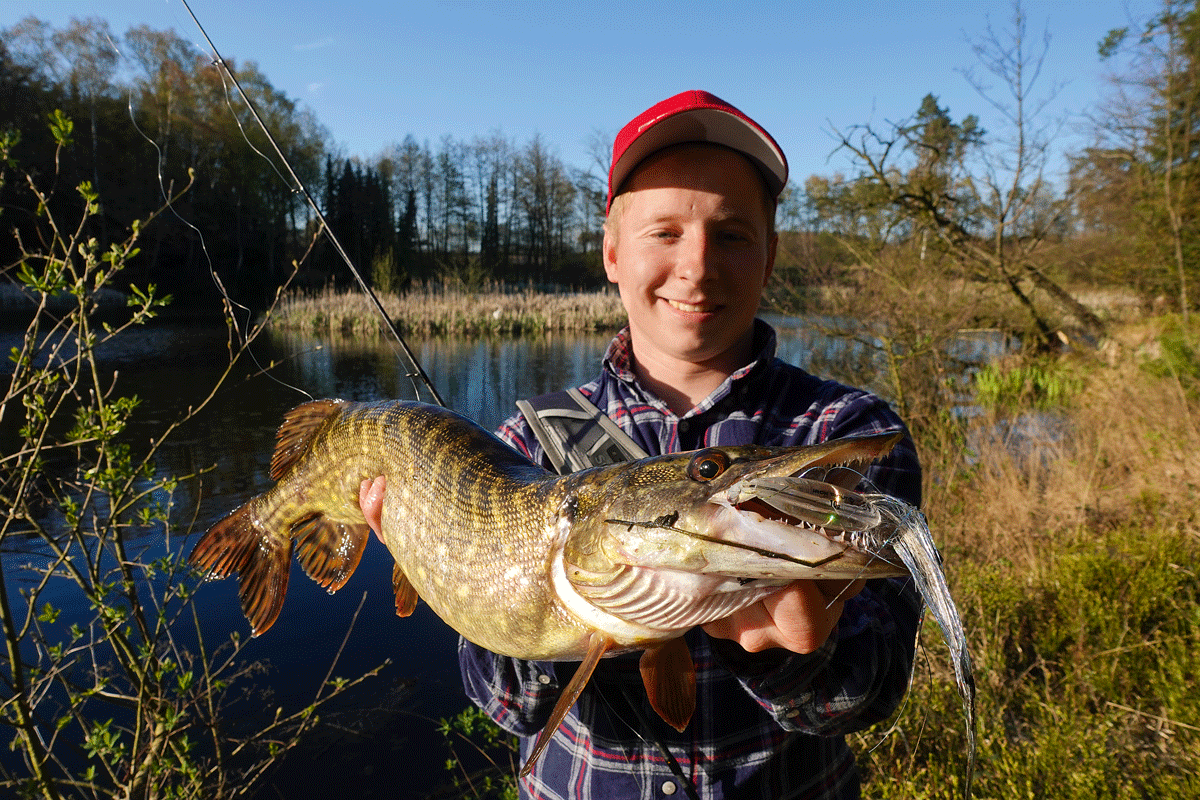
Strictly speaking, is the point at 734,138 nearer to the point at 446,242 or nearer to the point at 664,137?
the point at 664,137

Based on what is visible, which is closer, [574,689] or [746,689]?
[574,689]

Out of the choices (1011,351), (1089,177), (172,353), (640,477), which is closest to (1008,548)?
(640,477)

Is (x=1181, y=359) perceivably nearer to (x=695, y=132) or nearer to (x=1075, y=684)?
(x=1075, y=684)

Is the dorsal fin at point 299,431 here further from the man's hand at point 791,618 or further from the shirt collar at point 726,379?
the man's hand at point 791,618

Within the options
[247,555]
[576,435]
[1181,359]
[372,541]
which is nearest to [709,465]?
[576,435]

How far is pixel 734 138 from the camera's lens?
175 centimetres

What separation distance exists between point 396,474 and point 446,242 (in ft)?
156

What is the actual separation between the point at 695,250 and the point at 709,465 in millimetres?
786

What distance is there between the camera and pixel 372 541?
6723 millimetres

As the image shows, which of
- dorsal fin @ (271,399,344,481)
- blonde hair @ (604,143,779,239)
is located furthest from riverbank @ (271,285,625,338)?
blonde hair @ (604,143,779,239)

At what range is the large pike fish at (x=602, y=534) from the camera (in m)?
0.93

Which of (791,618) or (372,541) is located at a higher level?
(791,618)

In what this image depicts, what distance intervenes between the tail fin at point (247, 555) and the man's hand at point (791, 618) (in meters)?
1.47

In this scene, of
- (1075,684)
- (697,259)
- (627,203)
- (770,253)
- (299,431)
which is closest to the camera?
(697,259)
